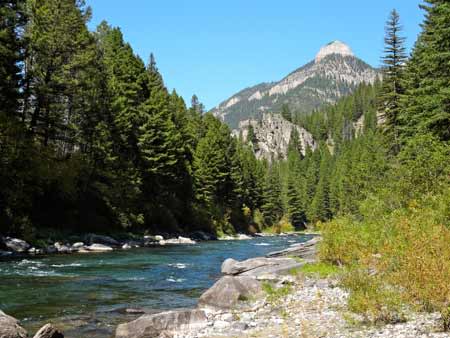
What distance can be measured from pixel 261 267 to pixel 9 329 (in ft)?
38.0

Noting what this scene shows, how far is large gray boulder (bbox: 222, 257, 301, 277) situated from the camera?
19.2 meters

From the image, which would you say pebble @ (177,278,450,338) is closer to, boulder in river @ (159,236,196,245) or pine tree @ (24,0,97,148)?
pine tree @ (24,0,97,148)

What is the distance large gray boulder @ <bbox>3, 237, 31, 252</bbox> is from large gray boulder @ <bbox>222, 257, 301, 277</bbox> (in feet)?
45.5

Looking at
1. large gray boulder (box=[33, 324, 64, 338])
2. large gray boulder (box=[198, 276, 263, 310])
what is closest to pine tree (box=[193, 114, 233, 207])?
large gray boulder (box=[198, 276, 263, 310])

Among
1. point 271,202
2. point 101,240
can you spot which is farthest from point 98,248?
point 271,202

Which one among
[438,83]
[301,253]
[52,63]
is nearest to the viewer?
[438,83]

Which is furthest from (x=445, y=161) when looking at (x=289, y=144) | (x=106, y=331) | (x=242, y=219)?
(x=289, y=144)

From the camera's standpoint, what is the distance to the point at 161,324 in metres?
11.4

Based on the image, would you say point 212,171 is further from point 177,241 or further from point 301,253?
point 301,253

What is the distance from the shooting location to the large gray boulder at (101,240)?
3681cm

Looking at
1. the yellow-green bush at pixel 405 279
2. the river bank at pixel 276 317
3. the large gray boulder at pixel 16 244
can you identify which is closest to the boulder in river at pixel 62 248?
the large gray boulder at pixel 16 244

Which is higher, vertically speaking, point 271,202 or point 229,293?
point 271,202

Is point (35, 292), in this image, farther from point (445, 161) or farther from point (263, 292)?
point (445, 161)

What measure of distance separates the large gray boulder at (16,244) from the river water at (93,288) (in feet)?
7.24
